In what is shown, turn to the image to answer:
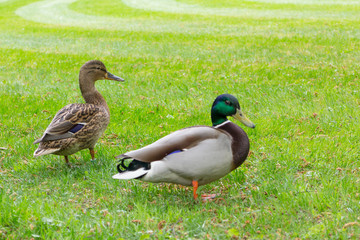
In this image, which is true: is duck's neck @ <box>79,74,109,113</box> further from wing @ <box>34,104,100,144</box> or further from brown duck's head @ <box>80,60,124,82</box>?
wing @ <box>34,104,100,144</box>

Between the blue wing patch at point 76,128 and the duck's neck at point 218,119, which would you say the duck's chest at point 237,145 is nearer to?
the duck's neck at point 218,119

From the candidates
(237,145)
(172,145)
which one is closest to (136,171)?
(172,145)

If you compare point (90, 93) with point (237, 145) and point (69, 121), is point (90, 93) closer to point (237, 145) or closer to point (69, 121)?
point (69, 121)

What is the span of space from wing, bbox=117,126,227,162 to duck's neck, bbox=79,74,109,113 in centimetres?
158

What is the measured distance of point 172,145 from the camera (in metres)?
3.89

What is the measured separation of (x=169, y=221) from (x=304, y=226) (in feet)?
3.52

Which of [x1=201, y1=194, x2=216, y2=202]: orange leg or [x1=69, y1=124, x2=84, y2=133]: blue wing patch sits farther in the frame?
[x1=69, y1=124, x2=84, y2=133]: blue wing patch

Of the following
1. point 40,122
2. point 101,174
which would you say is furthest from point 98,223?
point 40,122

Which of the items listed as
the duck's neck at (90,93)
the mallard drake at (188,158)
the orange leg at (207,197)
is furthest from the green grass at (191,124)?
the duck's neck at (90,93)

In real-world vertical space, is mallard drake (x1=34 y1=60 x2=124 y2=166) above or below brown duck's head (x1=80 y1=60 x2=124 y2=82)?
below

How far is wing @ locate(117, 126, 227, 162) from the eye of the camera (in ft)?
12.7

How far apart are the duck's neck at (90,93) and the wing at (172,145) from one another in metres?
1.58

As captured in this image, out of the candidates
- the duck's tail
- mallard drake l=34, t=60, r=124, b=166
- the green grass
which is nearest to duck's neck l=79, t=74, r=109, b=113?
mallard drake l=34, t=60, r=124, b=166

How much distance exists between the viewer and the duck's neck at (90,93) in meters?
5.36
